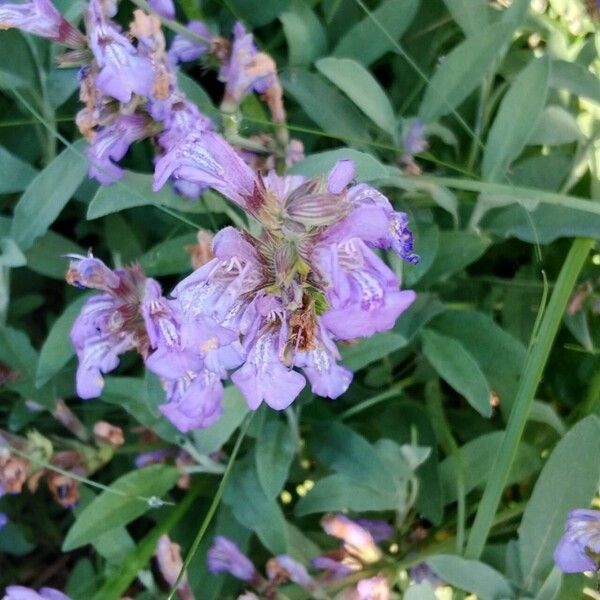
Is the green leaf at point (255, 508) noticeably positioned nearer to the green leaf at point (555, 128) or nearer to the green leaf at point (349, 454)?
the green leaf at point (349, 454)

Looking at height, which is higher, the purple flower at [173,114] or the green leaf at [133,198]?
the purple flower at [173,114]

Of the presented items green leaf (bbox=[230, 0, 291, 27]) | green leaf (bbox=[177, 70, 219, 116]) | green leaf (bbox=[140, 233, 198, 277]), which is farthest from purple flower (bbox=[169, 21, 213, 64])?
green leaf (bbox=[140, 233, 198, 277])

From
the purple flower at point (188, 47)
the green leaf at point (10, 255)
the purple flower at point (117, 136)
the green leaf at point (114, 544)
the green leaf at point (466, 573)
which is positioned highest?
the purple flower at point (188, 47)

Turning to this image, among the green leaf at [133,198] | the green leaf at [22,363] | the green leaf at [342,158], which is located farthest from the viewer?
the green leaf at [22,363]

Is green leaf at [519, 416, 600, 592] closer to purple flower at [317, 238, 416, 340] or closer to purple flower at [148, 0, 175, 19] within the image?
purple flower at [317, 238, 416, 340]

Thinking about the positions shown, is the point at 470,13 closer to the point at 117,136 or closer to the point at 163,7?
the point at 163,7

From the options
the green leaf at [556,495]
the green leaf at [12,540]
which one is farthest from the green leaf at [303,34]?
the green leaf at [12,540]

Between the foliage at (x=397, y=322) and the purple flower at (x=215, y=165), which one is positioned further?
the foliage at (x=397, y=322)
